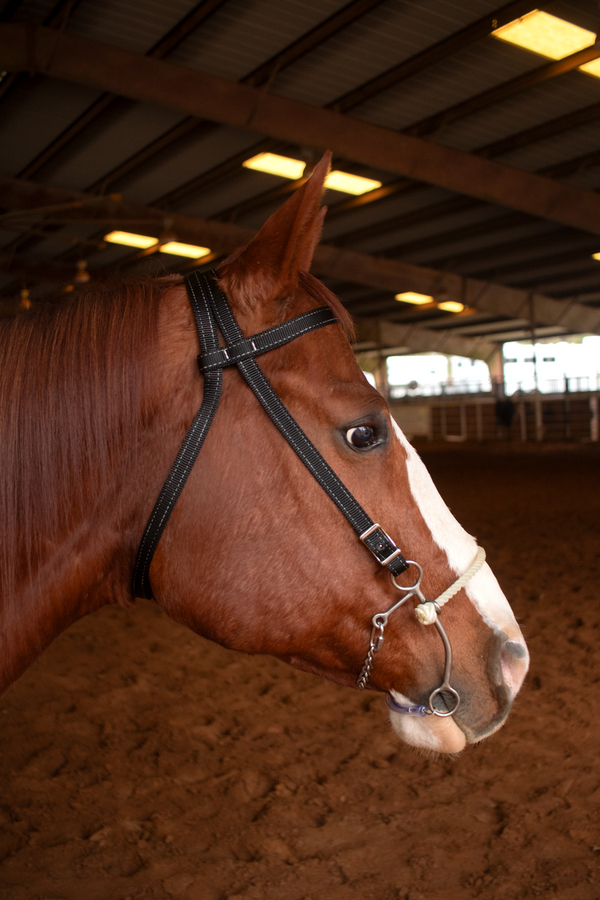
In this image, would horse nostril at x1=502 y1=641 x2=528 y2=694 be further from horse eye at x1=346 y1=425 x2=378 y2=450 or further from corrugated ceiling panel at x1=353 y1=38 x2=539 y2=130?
corrugated ceiling panel at x1=353 y1=38 x2=539 y2=130

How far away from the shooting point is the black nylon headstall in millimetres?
1295

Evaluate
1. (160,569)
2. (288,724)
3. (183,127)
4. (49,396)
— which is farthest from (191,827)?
(183,127)

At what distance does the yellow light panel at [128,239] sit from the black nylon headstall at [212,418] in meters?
16.6

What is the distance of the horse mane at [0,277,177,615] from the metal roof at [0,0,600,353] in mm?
191

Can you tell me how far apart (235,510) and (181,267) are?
21.2 m


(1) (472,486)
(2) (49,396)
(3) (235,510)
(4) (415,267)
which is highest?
(4) (415,267)

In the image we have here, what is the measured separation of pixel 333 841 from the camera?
8.56 feet

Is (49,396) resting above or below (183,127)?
below

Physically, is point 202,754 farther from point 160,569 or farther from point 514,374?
point 514,374

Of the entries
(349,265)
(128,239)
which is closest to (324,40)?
(128,239)

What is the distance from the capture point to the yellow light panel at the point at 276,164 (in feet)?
39.6

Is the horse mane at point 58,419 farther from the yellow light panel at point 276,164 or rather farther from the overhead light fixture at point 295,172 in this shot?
the yellow light panel at point 276,164

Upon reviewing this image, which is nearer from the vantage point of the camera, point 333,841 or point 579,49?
point 333,841

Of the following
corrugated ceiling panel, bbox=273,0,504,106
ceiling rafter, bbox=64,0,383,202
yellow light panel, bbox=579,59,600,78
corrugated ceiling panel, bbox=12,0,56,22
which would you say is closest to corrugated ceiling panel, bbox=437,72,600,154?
yellow light panel, bbox=579,59,600,78
